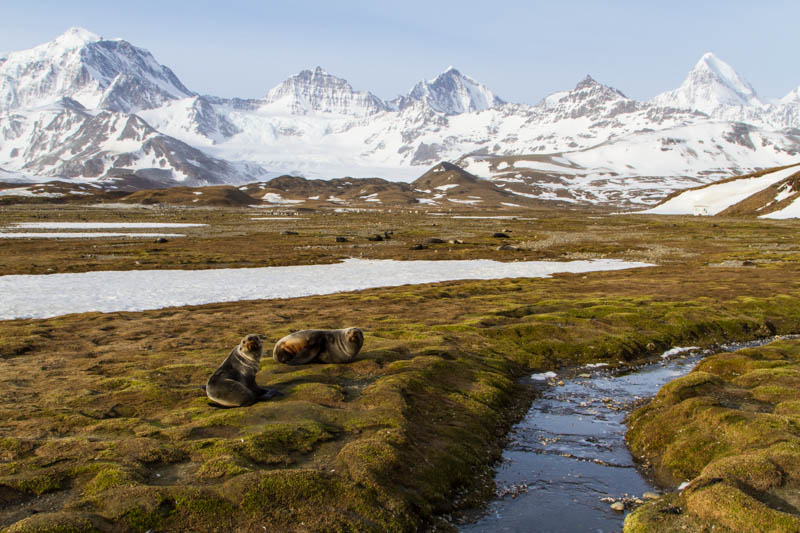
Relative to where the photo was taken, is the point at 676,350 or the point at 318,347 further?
the point at 676,350

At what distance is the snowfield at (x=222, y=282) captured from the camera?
110ft

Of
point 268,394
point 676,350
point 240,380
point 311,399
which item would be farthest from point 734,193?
point 240,380

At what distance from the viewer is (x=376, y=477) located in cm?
1194

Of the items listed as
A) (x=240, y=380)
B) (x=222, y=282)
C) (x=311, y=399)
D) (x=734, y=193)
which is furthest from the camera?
(x=734, y=193)

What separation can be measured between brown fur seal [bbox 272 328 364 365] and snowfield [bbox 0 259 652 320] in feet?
53.5

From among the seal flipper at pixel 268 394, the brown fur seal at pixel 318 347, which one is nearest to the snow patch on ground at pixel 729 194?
the brown fur seal at pixel 318 347

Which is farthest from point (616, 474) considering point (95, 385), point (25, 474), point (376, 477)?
point (95, 385)

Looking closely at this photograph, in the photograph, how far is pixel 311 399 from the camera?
1623 centimetres

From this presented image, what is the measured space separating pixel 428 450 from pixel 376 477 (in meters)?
2.39

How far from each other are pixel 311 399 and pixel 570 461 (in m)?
7.19

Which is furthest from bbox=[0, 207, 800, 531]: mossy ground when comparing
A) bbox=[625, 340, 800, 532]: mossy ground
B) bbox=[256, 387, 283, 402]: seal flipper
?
bbox=[256, 387, 283, 402]: seal flipper

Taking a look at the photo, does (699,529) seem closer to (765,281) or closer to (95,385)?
(95,385)

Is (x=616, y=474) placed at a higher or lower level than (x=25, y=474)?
lower

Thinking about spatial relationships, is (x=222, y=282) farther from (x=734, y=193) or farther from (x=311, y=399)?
(x=734, y=193)
